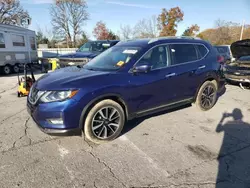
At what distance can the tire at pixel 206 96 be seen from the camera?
5085 mm

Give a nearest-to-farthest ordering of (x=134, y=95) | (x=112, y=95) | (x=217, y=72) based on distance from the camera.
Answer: (x=112, y=95) < (x=134, y=95) < (x=217, y=72)

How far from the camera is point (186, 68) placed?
14.8ft

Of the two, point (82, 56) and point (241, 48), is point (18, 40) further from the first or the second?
point (241, 48)

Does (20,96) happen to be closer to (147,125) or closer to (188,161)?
(147,125)

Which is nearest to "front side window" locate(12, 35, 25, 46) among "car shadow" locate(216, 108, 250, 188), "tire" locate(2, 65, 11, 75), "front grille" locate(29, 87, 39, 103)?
"tire" locate(2, 65, 11, 75)

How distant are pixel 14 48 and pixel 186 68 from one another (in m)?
12.2

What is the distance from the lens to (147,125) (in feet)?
14.3

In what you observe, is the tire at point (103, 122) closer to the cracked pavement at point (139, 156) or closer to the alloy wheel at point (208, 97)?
the cracked pavement at point (139, 156)

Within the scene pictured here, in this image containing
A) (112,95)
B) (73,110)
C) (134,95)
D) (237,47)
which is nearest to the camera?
Result: (73,110)

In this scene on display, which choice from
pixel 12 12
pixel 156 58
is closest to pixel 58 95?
pixel 156 58

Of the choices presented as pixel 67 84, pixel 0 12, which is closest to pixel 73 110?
pixel 67 84

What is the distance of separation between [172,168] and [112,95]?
1.50 meters

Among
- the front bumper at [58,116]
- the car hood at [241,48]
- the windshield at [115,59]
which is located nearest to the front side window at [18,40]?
the windshield at [115,59]

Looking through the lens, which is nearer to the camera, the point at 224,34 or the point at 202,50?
the point at 202,50
